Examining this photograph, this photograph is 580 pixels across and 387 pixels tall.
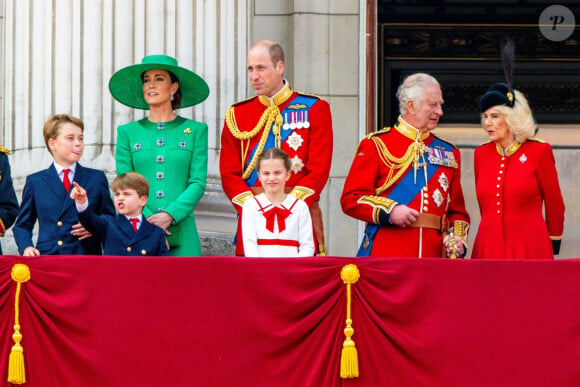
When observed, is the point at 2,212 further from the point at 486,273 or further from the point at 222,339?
the point at 486,273

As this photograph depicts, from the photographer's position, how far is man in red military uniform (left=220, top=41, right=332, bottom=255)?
848cm

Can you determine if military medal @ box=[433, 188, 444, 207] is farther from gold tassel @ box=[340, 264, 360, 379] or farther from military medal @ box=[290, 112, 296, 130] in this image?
gold tassel @ box=[340, 264, 360, 379]

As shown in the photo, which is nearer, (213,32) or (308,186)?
(308,186)

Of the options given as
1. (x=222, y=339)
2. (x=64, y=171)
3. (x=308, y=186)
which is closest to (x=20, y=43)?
(x=64, y=171)

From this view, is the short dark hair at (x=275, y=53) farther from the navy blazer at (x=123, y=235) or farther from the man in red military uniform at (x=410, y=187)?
the navy blazer at (x=123, y=235)

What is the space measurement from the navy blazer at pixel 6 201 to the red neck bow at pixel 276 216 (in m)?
1.46

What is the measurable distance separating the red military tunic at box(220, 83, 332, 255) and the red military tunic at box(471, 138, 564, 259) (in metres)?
0.94

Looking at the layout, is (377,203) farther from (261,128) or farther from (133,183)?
(133,183)

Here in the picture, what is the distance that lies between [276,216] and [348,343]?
3.05 ft

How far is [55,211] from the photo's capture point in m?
8.29

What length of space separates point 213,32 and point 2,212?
98.5 inches

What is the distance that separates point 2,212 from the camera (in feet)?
27.6

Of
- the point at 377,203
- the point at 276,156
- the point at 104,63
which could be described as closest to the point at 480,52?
the point at 104,63

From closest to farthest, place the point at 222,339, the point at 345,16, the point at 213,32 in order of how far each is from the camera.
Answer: the point at 222,339 < the point at 213,32 < the point at 345,16
